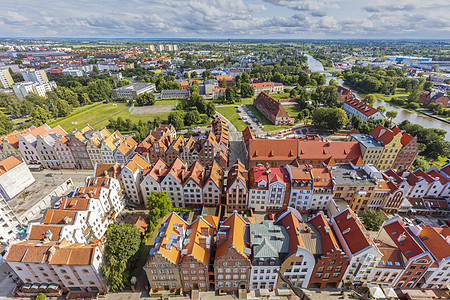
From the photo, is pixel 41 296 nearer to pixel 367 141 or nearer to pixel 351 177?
pixel 351 177

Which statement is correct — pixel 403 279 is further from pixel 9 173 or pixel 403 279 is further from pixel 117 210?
pixel 9 173

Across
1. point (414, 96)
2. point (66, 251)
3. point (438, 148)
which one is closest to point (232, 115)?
point (438, 148)

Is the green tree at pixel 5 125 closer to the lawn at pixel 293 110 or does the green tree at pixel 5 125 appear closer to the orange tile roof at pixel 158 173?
the orange tile roof at pixel 158 173

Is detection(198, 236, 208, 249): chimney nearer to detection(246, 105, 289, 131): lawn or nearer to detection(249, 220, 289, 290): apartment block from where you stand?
detection(249, 220, 289, 290): apartment block

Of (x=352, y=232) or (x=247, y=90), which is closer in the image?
(x=352, y=232)

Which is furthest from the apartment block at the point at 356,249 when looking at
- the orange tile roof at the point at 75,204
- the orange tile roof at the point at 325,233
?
the orange tile roof at the point at 75,204
